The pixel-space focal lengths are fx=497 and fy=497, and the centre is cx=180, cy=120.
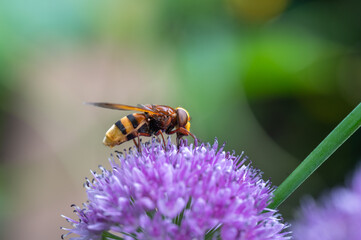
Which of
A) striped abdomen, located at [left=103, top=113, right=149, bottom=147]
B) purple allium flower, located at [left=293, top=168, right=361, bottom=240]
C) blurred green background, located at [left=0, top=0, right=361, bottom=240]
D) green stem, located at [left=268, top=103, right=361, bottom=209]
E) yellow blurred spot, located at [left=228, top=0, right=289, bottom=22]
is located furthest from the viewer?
yellow blurred spot, located at [left=228, top=0, right=289, bottom=22]

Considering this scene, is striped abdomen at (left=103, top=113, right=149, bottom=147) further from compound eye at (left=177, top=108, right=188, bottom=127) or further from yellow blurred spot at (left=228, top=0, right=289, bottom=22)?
yellow blurred spot at (left=228, top=0, right=289, bottom=22)

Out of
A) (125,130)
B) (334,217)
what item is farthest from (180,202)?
(334,217)

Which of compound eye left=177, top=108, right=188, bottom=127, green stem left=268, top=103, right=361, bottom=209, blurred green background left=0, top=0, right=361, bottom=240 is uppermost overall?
green stem left=268, top=103, right=361, bottom=209

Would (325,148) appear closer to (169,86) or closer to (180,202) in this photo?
(180,202)

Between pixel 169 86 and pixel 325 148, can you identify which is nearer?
pixel 325 148

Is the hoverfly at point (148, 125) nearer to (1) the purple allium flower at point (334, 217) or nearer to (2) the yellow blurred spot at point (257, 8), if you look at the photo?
(1) the purple allium flower at point (334, 217)

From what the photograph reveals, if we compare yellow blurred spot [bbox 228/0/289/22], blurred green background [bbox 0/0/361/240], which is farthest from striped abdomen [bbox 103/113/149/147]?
yellow blurred spot [bbox 228/0/289/22]
